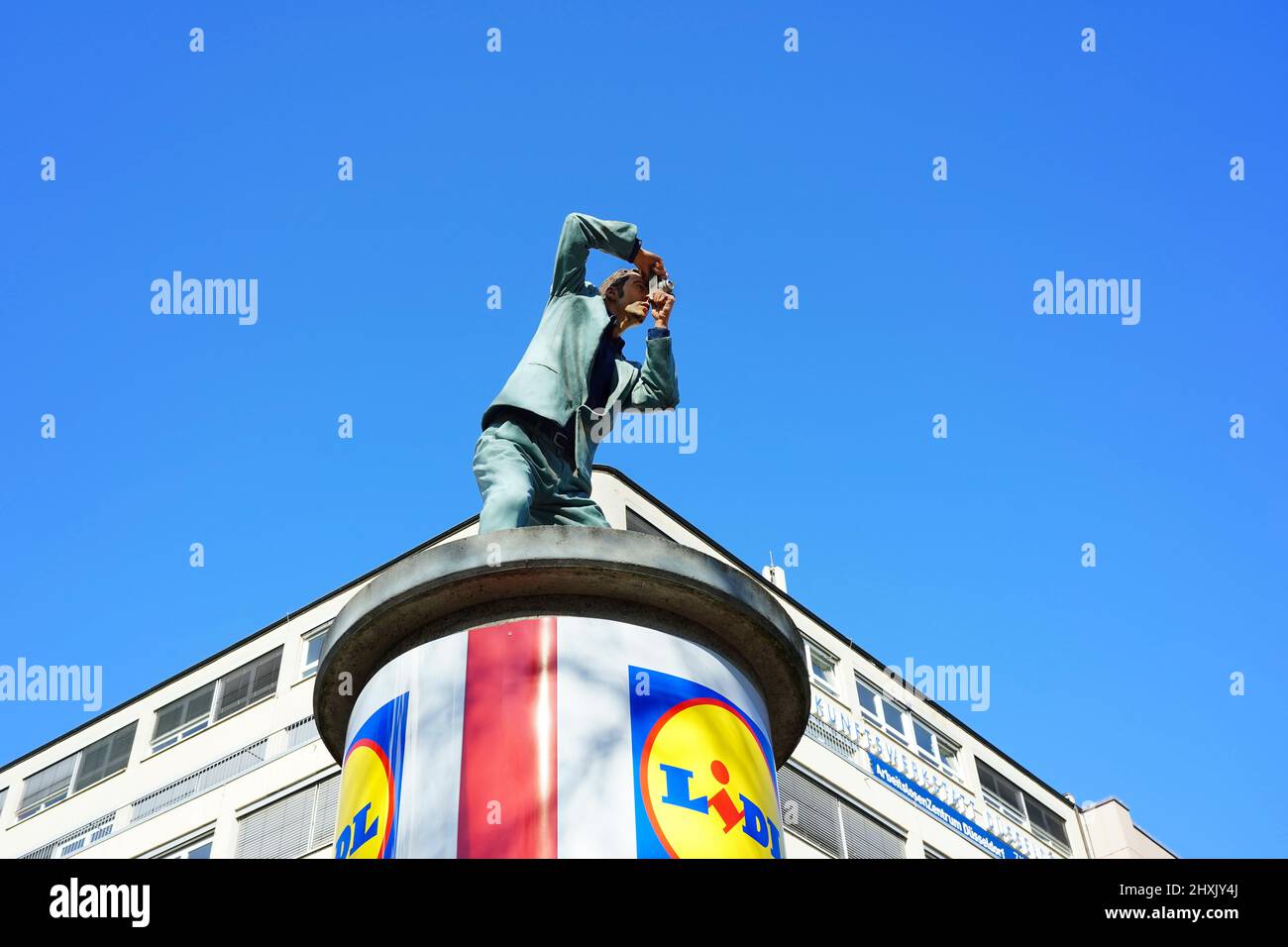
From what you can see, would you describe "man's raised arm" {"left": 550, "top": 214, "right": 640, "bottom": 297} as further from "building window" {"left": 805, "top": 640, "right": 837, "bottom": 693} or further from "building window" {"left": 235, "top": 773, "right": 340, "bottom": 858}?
"building window" {"left": 805, "top": 640, "right": 837, "bottom": 693}

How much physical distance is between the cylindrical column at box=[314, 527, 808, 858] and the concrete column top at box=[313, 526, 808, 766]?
1cm

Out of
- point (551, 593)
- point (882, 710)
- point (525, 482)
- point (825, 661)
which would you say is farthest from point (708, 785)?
point (882, 710)

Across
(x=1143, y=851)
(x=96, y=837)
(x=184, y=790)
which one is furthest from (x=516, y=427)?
(x=1143, y=851)

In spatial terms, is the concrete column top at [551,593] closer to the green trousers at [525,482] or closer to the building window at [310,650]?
the green trousers at [525,482]

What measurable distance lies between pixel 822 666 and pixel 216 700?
1504 centimetres

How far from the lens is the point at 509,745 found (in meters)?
6.62

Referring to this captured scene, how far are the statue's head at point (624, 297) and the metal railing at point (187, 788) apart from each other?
2253 centimetres

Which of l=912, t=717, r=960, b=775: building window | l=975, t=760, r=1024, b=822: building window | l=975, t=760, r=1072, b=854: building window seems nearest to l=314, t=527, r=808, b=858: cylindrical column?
l=912, t=717, r=960, b=775: building window

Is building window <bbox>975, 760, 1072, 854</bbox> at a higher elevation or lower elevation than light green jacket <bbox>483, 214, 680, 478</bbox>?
higher

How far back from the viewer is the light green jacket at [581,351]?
8.70 m

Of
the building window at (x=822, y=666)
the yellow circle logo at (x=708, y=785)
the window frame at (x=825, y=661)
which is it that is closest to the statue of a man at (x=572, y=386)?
the yellow circle logo at (x=708, y=785)

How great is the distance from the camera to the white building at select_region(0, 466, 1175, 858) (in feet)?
98.3

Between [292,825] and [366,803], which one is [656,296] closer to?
[366,803]
